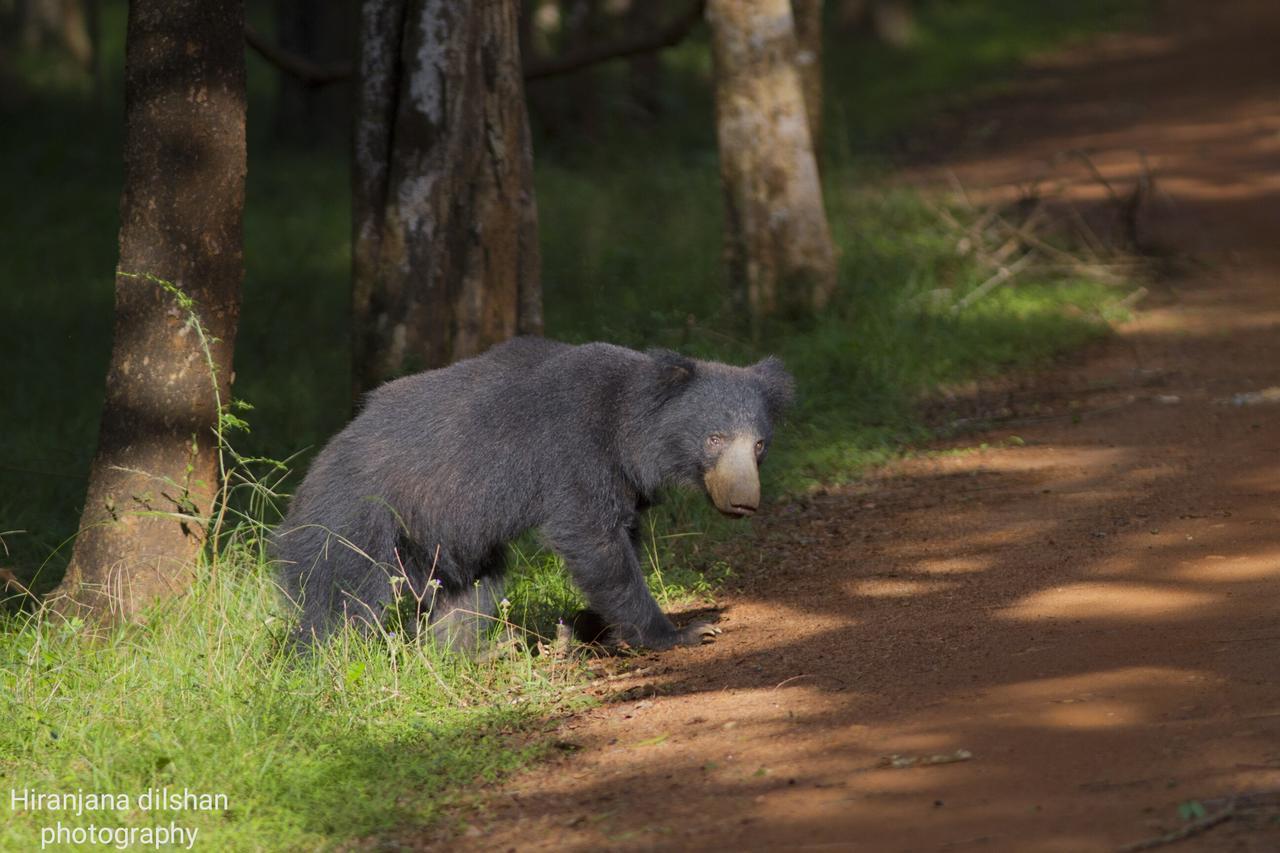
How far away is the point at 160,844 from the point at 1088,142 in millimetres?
12182

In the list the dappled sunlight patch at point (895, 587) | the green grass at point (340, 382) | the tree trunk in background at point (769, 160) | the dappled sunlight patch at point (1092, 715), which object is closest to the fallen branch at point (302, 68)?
the green grass at point (340, 382)

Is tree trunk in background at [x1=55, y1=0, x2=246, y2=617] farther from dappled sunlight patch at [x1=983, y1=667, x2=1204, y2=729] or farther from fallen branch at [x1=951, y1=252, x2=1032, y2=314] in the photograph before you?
fallen branch at [x1=951, y1=252, x2=1032, y2=314]

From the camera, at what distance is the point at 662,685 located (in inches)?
180

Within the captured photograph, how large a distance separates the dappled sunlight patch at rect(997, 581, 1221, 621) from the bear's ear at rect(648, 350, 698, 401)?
4.11 ft

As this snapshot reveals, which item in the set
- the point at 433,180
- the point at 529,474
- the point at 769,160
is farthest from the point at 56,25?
the point at 529,474

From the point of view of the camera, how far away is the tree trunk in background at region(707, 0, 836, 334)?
8656 millimetres

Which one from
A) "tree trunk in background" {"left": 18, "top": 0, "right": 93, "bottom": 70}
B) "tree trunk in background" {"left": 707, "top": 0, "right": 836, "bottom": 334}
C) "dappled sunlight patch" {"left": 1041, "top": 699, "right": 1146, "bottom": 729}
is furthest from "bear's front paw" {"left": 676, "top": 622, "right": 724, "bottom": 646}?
"tree trunk in background" {"left": 18, "top": 0, "right": 93, "bottom": 70}

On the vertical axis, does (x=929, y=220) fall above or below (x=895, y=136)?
below

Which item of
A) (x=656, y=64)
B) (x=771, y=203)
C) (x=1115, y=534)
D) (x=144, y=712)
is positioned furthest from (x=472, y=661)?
(x=656, y=64)

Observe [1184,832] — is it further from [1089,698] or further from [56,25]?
[56,25]

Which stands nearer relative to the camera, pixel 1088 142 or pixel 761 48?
pixel 761 48

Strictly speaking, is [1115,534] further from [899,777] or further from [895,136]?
[895,136]

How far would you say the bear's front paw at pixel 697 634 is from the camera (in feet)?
16.1

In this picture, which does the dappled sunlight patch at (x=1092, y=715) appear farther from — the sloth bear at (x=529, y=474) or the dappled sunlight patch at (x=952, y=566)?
the dappled sunlight patch at (x=952, y=566)
